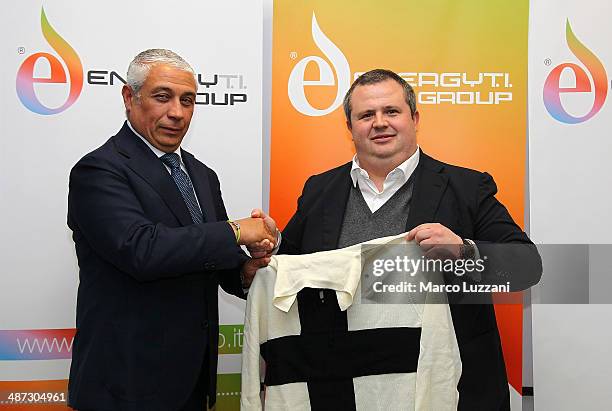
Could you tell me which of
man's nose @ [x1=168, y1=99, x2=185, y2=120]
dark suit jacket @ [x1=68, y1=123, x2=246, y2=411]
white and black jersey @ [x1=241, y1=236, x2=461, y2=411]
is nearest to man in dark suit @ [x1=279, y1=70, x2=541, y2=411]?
white and black jersey @ [x1=241, y1=236, x2=461, y2=411]

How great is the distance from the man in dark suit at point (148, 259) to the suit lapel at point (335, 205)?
0.72ft

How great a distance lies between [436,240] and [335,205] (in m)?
0.46

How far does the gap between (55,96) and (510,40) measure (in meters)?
2.00

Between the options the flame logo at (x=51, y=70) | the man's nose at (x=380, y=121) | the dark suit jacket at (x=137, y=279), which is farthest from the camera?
the flame logo at (x=51, y=70)

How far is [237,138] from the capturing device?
106 inches

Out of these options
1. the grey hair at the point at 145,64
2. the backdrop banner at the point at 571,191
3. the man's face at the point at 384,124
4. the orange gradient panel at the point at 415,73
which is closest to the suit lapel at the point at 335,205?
the man's face at the point at 384,124

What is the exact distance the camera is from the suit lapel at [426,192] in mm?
1998

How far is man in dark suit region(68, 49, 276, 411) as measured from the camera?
Answer: 69.2 inches

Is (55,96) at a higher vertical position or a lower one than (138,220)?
higher

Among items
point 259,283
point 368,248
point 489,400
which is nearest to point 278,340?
point 259,283

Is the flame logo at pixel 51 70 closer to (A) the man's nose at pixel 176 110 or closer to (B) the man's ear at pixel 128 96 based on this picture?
(B) the man's ear at pixel 128 96

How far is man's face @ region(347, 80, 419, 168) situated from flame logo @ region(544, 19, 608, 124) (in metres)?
0.96

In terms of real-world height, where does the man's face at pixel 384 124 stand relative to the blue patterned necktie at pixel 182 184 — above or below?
above

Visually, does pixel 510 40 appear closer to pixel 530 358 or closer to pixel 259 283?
pixel 530 358
